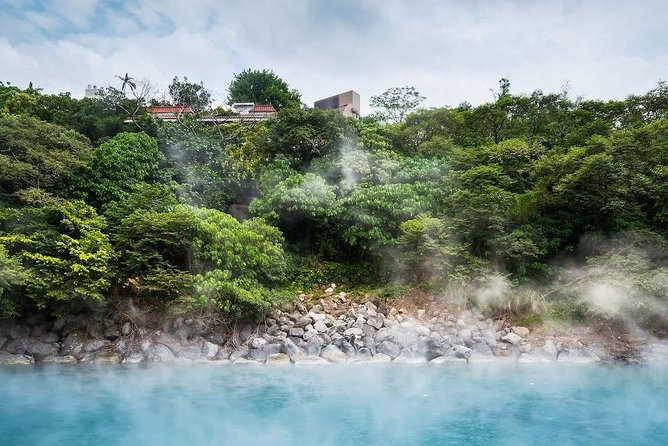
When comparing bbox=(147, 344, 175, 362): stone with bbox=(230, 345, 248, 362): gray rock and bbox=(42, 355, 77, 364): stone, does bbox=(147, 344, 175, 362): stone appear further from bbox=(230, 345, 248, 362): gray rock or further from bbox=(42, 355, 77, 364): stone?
bbox=(42, 355, 77, 364): stone

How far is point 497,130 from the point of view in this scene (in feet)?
66.1

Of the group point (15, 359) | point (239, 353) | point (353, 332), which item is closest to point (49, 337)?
point (15, 359)

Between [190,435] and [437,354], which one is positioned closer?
[190,435]

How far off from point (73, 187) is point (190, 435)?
11.3m

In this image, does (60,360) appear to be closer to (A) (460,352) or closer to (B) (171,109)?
(A) (460,352)

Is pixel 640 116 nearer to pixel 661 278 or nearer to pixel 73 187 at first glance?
pixel 661 278

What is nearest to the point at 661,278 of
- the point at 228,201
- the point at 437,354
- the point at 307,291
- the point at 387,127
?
the point at 437,354

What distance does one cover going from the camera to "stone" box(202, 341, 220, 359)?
12.5 m

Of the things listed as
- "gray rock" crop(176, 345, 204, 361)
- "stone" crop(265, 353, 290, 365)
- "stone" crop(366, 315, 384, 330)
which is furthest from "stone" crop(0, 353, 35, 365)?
"stone" crop(366, 315, 384, 330)

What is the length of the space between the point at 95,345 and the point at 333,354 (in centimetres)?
613

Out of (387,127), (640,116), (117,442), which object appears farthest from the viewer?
(387,127)

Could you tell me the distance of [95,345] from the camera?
1261 centimetres

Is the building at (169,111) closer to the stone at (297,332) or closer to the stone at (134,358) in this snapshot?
the stone at (134,358)

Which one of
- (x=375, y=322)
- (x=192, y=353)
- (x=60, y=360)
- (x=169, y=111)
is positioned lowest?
(x=60, y=360)
